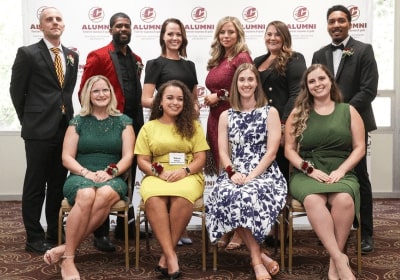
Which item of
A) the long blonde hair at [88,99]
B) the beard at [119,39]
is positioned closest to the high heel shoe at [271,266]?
the long blonde hair at [88,99]

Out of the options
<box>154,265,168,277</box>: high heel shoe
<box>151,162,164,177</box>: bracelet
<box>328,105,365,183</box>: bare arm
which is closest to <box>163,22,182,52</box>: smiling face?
<box>151,162,164,177</box>: bracelet

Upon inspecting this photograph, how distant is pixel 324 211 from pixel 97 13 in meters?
3.10

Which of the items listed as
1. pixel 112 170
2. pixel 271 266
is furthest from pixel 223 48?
pixel 271 266

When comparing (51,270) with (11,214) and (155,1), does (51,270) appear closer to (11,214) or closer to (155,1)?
(11,214)

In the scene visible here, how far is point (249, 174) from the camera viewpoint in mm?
3602

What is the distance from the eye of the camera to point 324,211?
10.7ft

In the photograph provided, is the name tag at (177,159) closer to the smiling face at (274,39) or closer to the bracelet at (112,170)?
the bracelet at (112,170)

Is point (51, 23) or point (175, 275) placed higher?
point (51, 23)

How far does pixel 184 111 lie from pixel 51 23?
1.27m

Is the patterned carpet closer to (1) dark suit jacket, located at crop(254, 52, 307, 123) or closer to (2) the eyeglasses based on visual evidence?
(1) dark suit jacket, located at crop(254, 52, 307, 123)

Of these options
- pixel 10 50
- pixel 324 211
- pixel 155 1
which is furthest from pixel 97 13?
pixel 324 211

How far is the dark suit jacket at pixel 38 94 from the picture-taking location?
3.94 metres

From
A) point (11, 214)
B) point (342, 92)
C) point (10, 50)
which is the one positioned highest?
Answer: point (10, 50)

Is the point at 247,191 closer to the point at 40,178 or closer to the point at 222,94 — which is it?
the point at 222,94
